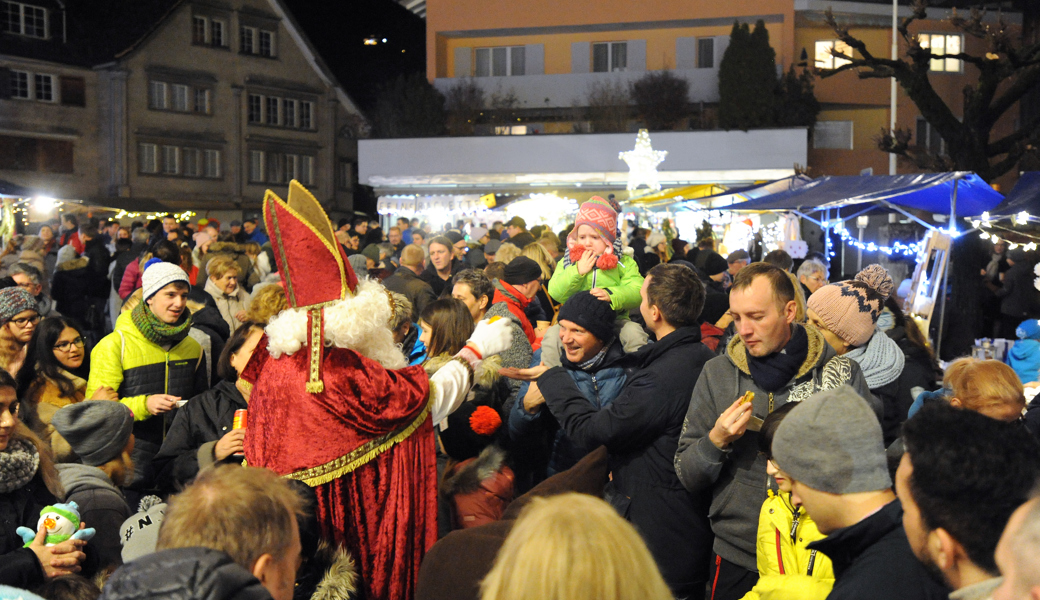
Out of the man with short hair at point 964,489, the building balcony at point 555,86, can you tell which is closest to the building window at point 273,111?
the building balcony at point 555,86

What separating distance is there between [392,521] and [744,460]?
1.36m

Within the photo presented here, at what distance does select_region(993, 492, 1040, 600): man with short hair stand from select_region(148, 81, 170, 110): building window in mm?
35133

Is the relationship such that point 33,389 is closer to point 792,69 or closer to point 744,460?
point 744,460

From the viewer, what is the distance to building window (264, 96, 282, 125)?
35.9 metres

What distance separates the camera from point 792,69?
2880cm

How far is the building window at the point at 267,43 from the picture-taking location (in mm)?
35875

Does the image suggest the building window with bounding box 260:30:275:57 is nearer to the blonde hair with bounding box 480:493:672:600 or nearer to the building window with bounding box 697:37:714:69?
the building window with bounding box 697:37:714:69

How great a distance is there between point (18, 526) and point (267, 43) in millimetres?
36103

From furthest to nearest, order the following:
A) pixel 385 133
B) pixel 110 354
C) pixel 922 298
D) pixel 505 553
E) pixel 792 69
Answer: pixel 385 133
pixel 792 69
pixel 922 298
pixel 110 354
pixel 505 553

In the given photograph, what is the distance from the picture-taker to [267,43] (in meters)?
36.1

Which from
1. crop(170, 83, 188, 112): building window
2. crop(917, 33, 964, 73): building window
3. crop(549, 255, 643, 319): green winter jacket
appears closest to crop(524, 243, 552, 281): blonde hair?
crop(549, 255, 643, 319): green winter jacket

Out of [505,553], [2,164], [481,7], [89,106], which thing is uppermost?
[481,7]

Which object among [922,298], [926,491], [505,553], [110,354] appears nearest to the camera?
[505,553]

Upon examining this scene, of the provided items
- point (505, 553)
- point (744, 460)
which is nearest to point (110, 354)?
point (744, 460)
